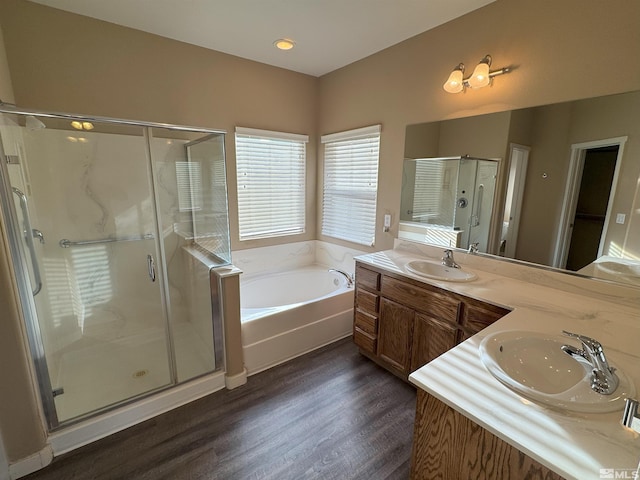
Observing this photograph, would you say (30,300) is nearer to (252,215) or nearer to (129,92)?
(129,92)

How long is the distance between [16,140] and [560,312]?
3294 mm

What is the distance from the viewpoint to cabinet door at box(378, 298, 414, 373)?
2035mm

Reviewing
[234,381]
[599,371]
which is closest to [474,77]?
[599,371]

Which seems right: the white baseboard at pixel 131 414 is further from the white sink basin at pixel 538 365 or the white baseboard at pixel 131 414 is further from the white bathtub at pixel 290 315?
the white sink basin at pixel 538 365

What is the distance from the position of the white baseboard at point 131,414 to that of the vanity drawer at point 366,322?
1127 millimetres

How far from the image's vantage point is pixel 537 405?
84 cm

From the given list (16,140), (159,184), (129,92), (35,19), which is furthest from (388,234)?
(35,19)

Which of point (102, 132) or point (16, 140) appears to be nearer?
point (16, 140)

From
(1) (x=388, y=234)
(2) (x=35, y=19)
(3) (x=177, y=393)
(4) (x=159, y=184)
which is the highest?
(2) (x=35, y=19)

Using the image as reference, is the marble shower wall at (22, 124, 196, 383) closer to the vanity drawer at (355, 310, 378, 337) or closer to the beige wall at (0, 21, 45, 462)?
the beige wall at (0, 21, 45, 462)

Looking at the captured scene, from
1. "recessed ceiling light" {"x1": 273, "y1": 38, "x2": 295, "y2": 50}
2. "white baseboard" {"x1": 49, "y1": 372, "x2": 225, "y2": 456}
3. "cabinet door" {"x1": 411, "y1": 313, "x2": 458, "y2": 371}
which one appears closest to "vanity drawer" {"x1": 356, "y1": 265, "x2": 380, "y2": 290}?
"cabinet door" {"x1": 411, "y1": 313, "x2": 458, "y2": 371}

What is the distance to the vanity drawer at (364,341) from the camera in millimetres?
2311

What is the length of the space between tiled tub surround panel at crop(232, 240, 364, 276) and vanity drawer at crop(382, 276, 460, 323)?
3.42 ft

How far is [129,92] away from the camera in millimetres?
2344
